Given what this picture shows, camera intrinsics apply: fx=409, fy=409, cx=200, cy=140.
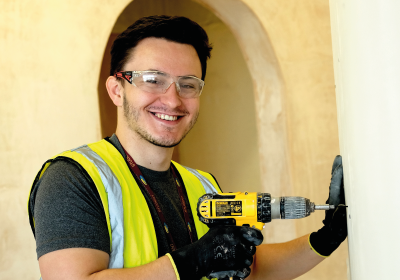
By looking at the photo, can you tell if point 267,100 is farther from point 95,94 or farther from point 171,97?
point 171,97

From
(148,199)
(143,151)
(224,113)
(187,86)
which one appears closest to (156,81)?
(187,86)

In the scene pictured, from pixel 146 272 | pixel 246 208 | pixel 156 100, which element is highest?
pixel 156 100

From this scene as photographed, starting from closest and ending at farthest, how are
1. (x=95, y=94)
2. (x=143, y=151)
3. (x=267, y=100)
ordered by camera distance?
(x=143, y=151)
(x=95, y=94)
(x=267, y=100)

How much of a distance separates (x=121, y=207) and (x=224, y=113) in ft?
11.6

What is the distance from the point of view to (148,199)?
1500 mm

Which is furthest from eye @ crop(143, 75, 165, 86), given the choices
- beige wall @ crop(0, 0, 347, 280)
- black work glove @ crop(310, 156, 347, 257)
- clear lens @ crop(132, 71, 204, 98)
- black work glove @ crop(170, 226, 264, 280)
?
A: beige wall @ crop(0, 0, 347, 280)

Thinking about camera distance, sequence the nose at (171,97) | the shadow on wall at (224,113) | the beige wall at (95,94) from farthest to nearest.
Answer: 1. the shadow on wall at (224,113)
2. the beige wall at (95,94)
3. the nose at (171,97)

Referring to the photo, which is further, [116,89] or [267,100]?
[267,100]

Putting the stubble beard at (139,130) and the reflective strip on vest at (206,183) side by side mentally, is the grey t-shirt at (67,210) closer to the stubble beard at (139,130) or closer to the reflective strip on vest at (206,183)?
the stubble beard at (139,130)

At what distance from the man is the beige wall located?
810mm

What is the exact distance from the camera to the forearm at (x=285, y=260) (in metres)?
1.65

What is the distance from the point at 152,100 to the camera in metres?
1.58

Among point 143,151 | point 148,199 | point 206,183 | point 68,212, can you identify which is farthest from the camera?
point 206,183

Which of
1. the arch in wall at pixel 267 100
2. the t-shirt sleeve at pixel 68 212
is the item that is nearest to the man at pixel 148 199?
the t-shirt sleeve at pixel 68 212
